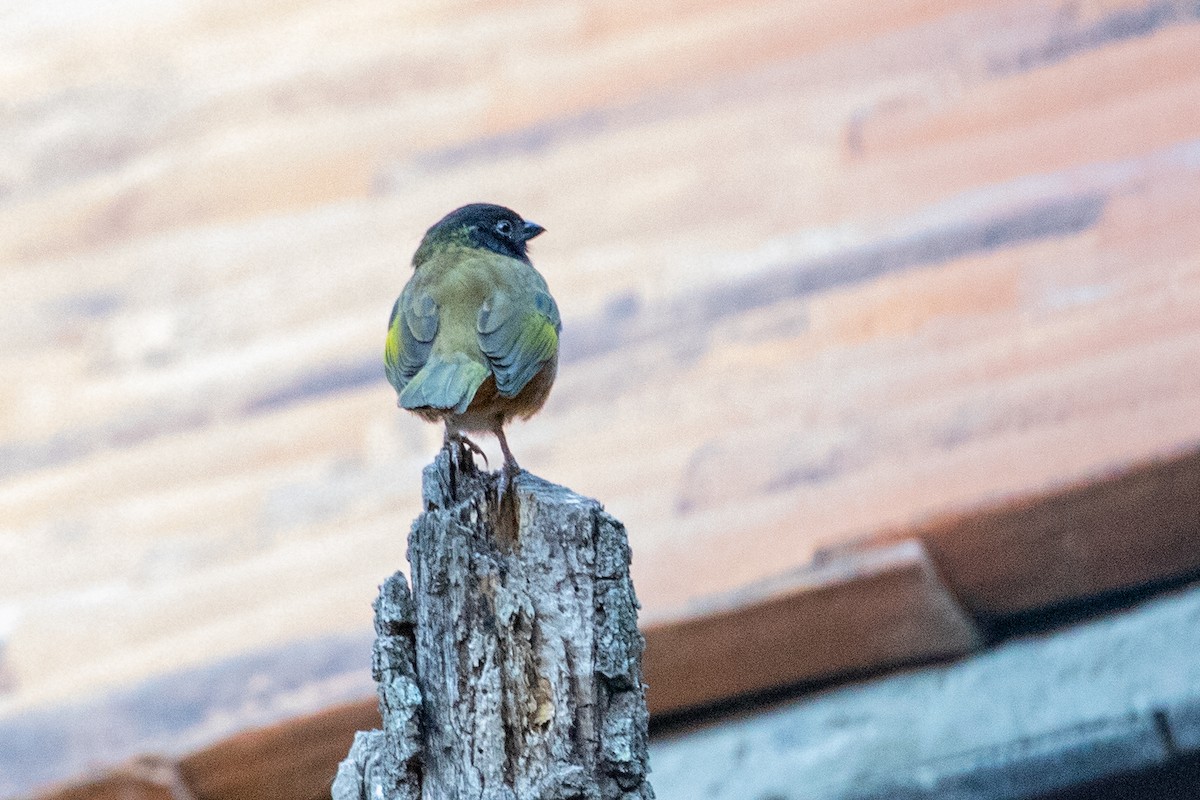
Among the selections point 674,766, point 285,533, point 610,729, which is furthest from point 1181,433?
point 285,533

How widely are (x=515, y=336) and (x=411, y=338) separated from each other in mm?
303

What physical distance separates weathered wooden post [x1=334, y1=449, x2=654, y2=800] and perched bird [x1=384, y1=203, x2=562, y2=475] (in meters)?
0.54

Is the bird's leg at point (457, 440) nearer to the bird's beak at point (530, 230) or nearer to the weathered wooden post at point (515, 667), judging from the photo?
the weathered wooden post at point (515, 667)

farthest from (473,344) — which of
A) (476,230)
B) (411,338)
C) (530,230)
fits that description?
(530,230)

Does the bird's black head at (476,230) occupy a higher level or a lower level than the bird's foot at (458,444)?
higher

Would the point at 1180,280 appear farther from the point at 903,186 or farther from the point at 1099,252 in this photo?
the point at 903,186

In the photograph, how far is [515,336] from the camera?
3.48 metres

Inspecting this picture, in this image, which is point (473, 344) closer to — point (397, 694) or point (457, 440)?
point (457, 440)

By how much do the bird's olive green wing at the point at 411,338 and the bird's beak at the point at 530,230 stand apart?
0.72 meters

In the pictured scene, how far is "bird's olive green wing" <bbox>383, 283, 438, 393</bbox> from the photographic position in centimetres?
353

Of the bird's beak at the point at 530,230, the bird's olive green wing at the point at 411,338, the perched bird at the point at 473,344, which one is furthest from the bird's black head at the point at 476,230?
the bird's olive green wing at the point at 411,338

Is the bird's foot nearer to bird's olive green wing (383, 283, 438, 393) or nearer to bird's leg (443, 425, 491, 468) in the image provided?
bird's leg (443, 425, 491, 468)

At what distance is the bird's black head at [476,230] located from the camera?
4.25 meters

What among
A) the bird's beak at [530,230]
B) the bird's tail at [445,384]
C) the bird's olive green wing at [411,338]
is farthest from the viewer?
the bird's beak at [530,230]
